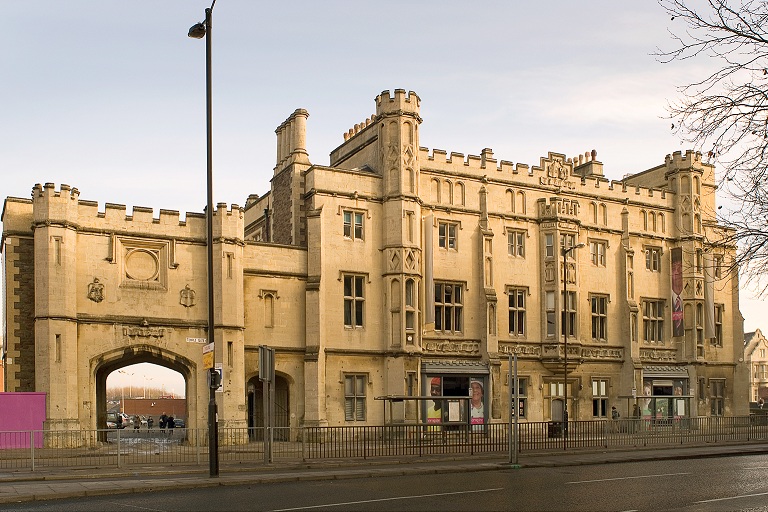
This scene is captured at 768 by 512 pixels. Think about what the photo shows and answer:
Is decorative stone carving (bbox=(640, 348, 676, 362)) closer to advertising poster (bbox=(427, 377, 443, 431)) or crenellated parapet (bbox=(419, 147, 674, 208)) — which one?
crenellated parapet (bbox=(419, 147, 674, 208))

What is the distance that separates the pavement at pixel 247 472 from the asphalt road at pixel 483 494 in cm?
56

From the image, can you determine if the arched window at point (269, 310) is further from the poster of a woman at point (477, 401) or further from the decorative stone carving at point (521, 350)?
the decorative stone carving at point (521, 350)

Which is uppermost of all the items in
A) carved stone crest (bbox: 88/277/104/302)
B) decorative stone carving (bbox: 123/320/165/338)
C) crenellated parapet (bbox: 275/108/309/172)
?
crenellated parapet (bbox: 275/108/309/172)

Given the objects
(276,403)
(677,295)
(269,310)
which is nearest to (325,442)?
(269,310)

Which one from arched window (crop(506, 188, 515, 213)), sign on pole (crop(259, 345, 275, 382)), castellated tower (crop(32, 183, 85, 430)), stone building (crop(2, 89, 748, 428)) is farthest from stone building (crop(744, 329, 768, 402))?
sign on pole (crop(259, 345, 275, 382))

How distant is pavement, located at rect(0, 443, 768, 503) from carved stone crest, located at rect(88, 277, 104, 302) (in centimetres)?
1179

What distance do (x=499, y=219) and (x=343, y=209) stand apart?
8429mm

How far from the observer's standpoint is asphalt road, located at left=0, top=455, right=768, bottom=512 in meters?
14.9

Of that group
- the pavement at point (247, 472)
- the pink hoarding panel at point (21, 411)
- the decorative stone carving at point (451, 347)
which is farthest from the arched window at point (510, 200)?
the pink hoarding panel at point (21, 411)

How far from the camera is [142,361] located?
1449 inches

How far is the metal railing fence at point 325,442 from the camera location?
2438 centimetres

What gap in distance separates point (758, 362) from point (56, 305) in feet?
433

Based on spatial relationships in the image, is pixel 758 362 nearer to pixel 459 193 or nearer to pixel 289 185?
pixel 459 193

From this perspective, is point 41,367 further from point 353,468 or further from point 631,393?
point 631,393
